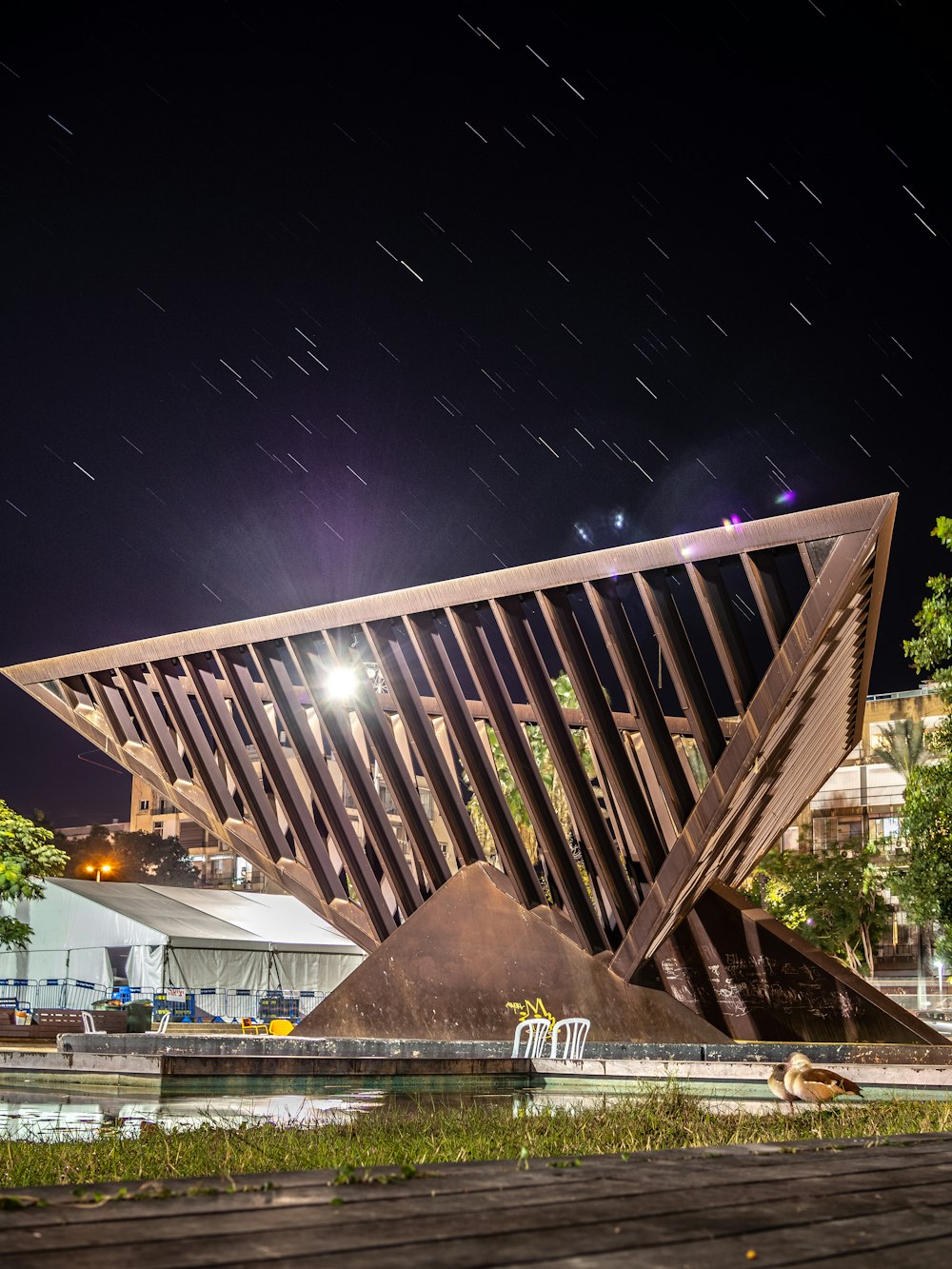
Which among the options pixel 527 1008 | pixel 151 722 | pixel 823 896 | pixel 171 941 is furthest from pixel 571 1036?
pixel 823 896

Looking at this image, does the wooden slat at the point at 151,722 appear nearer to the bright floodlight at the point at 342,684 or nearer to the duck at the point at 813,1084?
the bright floodlight at the point at 342,684

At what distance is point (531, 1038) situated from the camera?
14.5 metres

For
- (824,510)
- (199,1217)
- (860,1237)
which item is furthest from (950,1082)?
(199,1217)

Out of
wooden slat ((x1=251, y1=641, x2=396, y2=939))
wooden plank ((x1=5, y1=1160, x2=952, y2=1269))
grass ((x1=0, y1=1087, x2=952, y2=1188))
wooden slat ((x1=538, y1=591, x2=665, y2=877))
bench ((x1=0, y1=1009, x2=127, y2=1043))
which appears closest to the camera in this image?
wooden plank ((x1=5, y1=1160, x2=952, y2=1269))

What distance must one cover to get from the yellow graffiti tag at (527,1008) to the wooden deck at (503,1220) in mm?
12528

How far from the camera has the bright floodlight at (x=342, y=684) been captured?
17.0m

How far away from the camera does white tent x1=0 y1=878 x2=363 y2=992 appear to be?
1134 inches

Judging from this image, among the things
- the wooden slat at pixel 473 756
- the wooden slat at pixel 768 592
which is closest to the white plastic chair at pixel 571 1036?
the wooden slat at pixel 473 756

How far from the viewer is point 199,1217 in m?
2.62

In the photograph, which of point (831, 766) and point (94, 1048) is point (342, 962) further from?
point (94, 1048)

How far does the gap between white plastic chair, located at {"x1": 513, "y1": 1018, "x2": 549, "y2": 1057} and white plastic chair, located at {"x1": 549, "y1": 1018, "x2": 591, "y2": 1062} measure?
144mm

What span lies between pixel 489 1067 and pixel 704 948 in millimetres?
6386

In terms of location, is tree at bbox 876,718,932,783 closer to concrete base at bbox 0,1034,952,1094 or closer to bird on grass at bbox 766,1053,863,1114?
concrete base at bbox 0,1034,952,1094

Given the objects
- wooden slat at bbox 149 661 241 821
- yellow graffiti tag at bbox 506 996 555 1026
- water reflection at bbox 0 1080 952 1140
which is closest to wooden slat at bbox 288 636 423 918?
wooden slat at bbox 149 661 241 821
